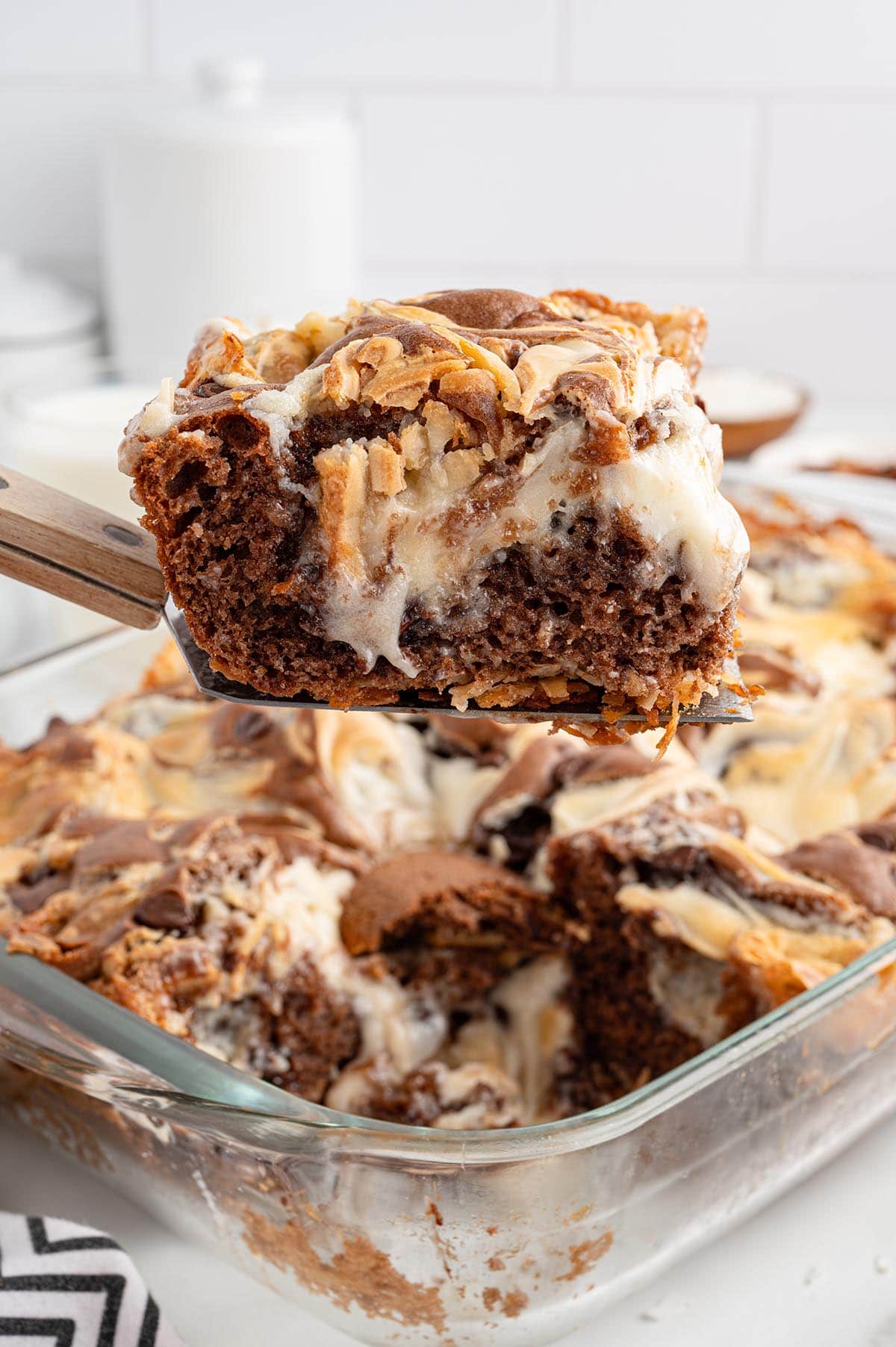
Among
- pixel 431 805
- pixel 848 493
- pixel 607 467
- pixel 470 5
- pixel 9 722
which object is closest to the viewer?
pixel 607 467

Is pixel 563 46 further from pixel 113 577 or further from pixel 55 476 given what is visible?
pixel 113 577

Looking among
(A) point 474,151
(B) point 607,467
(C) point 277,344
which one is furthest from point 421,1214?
(A) point 474,151

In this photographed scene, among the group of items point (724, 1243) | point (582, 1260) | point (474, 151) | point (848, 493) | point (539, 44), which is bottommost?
point (724, 1243)

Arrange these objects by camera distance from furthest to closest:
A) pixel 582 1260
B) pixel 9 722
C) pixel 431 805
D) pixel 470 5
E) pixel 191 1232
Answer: pixel 470 5 < pixel 9 722 < pixel 431 805 < pixel 191 1232 < pixel 582 1260

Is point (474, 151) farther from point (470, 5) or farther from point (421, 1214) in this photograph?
point (421, 1214)

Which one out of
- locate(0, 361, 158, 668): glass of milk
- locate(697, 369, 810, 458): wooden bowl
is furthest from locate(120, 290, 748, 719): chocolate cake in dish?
locate(697, 369, 810, 458): wooden bowl

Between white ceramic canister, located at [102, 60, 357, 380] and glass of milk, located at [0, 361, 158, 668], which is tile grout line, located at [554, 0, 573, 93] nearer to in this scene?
white ceramic canister, located at [102, 60, 357, 380]
